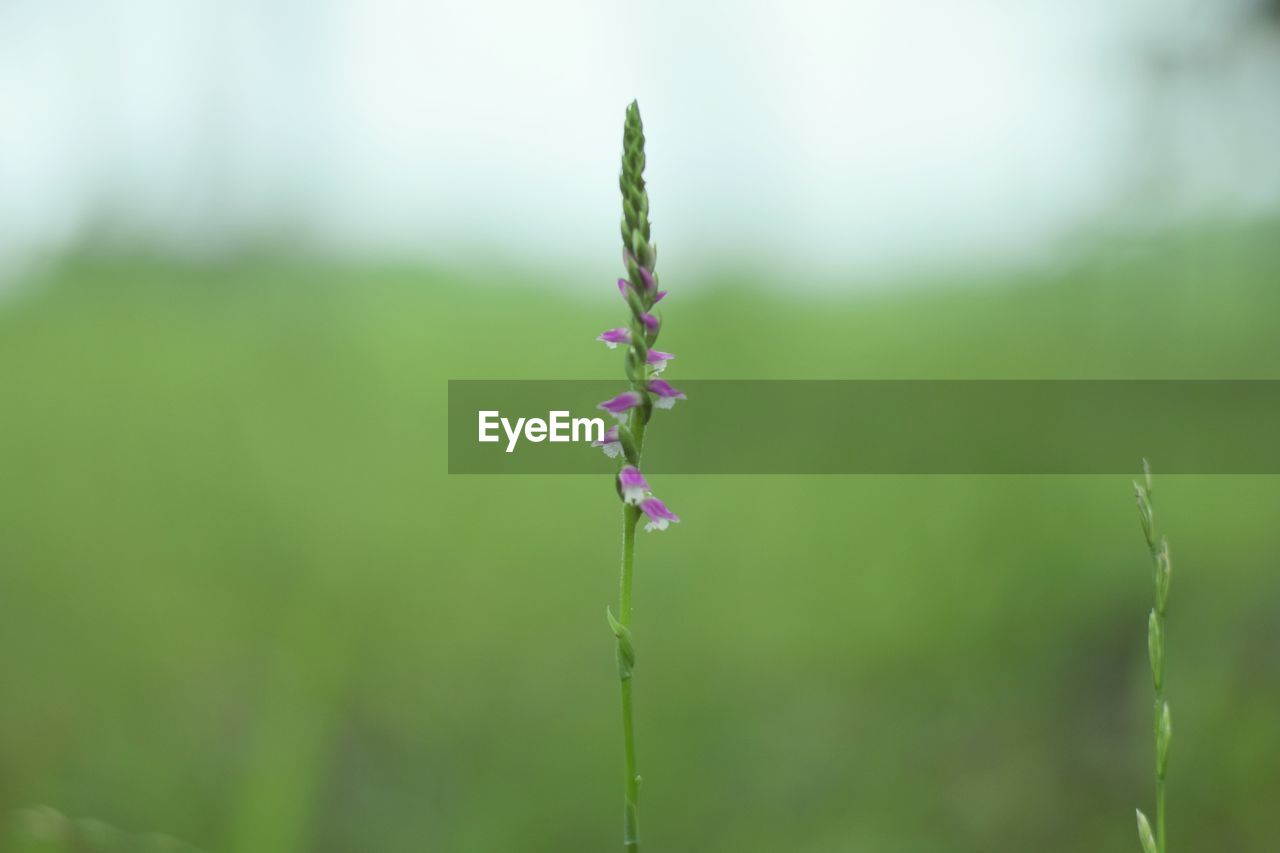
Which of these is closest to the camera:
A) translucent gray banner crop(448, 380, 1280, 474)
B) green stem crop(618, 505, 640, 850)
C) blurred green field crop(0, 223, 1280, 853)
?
green stem crop(618, 505, 640, 850)

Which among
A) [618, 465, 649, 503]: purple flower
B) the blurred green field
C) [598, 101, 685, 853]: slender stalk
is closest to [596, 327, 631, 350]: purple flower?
[598, 101, 685, 853]: slender stalk

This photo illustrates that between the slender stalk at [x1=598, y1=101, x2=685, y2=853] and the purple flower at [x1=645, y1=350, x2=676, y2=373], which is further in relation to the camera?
the purple flower at [x1=645, y1=350, x2=676, y2=373]

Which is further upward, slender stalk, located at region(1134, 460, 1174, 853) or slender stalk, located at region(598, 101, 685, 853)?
slender stalk, located at region(598, 101, 685, 853)

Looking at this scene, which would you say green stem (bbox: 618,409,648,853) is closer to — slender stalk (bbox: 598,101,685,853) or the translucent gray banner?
slender stalk (bbox: 598,101,685,853)

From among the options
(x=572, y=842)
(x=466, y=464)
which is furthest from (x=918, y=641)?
(x=466, y=464)

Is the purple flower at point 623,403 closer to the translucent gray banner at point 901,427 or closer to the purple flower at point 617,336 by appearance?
the purple flower at point 617,336

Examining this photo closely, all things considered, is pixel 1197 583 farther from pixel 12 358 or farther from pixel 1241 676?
pixel 12 358

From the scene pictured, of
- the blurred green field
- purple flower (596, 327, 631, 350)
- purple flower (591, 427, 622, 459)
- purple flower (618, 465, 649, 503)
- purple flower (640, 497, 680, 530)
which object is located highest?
purple flower (596, 327, 631, 350)

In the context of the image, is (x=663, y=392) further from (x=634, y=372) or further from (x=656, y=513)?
(x=656, y=513)
